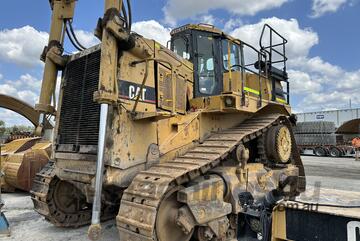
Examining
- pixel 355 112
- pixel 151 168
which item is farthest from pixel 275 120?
pixel 355 112

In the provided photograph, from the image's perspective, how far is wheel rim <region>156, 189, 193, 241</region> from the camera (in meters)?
4.04

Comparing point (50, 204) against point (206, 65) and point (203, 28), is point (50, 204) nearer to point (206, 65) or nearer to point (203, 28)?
point (206, 65)

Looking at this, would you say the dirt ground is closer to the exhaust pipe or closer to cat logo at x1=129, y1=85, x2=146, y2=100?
the exhaust pipe

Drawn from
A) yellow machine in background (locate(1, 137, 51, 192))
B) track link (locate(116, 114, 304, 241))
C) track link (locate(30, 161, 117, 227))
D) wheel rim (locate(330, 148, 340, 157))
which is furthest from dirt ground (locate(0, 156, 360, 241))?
wheel rim (locate(330, 148, 340, 157))

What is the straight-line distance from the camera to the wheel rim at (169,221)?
4043 millimetres

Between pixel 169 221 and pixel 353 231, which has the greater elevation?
pixel 353 231

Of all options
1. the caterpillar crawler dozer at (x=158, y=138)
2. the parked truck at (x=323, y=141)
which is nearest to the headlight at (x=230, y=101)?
the caterpillar crawler dozer at (x=158, y=138)

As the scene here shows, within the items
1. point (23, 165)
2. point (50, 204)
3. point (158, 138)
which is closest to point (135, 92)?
point (158, 138)

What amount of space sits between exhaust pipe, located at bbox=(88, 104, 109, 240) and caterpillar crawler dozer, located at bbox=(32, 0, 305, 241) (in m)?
0.01

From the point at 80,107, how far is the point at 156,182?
1.89m

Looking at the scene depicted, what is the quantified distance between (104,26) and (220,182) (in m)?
2.74

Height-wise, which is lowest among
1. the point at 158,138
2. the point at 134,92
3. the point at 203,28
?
the point at 158,138

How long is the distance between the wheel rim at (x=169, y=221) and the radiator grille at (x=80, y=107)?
1.28 metres

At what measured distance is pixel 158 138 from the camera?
16.5 feet
